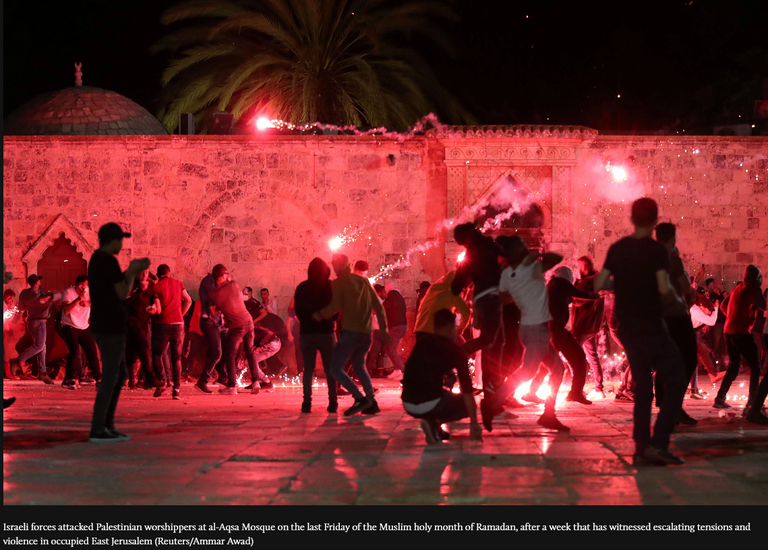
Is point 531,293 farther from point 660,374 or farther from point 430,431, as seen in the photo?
point 660,374

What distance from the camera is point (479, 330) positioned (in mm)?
9172

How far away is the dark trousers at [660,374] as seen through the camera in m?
6.37

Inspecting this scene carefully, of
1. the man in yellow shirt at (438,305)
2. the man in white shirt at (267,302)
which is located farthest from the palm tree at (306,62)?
the man in yellow shirt at (438,305)

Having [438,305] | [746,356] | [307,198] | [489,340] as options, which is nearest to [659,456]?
[489,340]

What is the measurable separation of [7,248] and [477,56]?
22.1 metres

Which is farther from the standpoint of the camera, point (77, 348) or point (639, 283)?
point (77, 348)

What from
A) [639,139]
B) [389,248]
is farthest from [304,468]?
[639,139]

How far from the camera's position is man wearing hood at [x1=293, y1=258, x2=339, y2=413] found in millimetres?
9773

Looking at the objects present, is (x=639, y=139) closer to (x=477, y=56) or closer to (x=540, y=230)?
(x=540, y=230)

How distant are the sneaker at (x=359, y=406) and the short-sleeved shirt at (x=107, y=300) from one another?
2600 millimetres

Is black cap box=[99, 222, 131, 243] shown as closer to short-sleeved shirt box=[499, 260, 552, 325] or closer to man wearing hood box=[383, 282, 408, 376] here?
short-sleeved shirt box=[499, 260, 552, 325]

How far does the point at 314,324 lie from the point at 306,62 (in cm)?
1790

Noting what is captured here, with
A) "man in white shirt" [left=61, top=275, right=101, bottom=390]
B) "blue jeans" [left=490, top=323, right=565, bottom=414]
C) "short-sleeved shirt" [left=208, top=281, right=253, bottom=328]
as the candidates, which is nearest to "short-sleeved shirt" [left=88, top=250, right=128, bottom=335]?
"blue jeans" [left=490, top=323, right=565, bottom=414]

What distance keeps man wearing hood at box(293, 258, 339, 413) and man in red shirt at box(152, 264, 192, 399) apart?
2.72 meters
